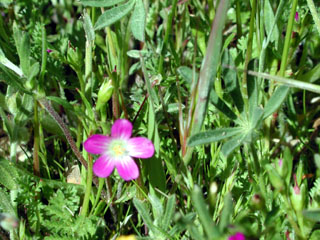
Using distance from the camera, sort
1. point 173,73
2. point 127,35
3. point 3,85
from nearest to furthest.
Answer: point 127,35 → point 173,73 → point 3,85

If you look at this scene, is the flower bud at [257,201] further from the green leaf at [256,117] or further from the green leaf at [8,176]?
the green leaf at [8,176]

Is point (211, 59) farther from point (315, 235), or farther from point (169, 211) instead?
point (315, 235)

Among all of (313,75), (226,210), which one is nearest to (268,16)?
(313,75)

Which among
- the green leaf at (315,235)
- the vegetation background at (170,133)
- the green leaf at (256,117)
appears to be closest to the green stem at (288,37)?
the vegetation background at (170,133)

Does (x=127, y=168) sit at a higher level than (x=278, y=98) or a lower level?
lower

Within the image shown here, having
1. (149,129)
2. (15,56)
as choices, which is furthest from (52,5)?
(149,129)

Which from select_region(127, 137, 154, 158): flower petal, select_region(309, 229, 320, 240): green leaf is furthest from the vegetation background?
select_region(127, 137, 154, 158): flower petal

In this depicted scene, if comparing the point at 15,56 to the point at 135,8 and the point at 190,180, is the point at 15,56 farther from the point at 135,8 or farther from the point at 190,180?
the point at 190,180
